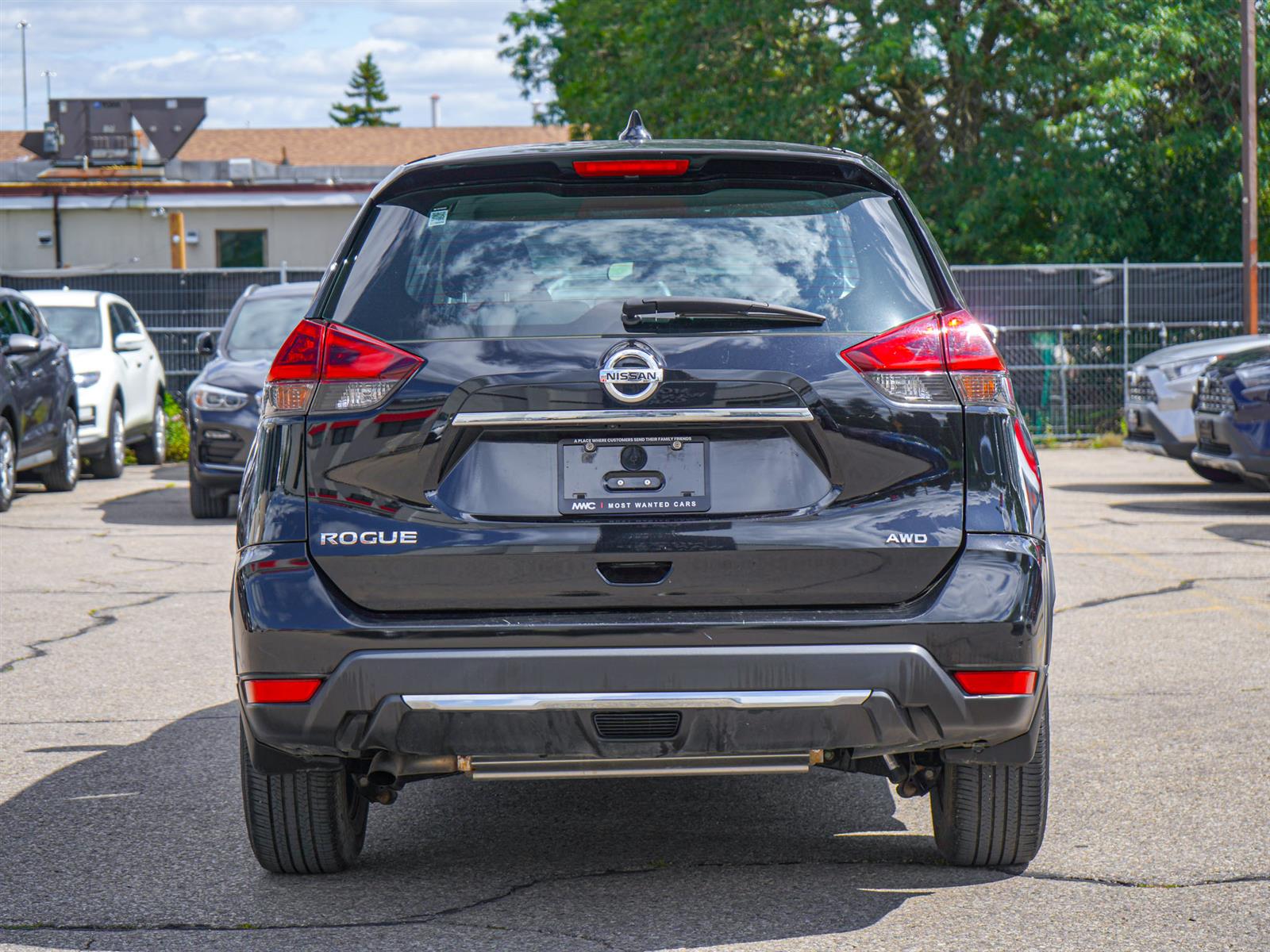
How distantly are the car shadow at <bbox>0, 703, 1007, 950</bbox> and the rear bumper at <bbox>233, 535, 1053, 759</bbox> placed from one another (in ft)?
1.58

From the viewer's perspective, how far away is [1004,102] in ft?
85.6

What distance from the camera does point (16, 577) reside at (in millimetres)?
10156

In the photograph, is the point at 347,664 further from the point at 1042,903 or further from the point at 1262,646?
the point at 1262,646

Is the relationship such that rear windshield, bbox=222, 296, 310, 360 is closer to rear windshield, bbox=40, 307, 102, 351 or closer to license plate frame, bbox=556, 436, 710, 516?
rear windshield, bbox=40, 307, 102, 351

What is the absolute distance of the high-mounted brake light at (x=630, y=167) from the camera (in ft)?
13.0

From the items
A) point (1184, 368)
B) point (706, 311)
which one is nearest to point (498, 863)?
point (706, 311)

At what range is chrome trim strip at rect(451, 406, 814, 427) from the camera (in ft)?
12.0

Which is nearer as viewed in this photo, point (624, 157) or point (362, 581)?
point (362, 581)

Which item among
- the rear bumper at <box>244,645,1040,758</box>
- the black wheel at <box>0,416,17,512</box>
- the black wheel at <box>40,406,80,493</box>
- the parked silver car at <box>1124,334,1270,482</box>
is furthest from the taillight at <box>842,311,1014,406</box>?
the black wheel at <box>40,406,80,493</box>

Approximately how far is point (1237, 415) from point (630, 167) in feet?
31.3

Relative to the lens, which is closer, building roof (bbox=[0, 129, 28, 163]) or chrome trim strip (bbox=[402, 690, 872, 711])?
chrome trim strip (bbox=[402, 690, 872, 711])

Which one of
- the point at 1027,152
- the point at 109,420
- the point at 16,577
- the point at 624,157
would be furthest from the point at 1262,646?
the point at 1027,152

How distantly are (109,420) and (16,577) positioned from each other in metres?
7.21

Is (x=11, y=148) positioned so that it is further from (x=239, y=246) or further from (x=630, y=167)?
(x=630, y=167)
